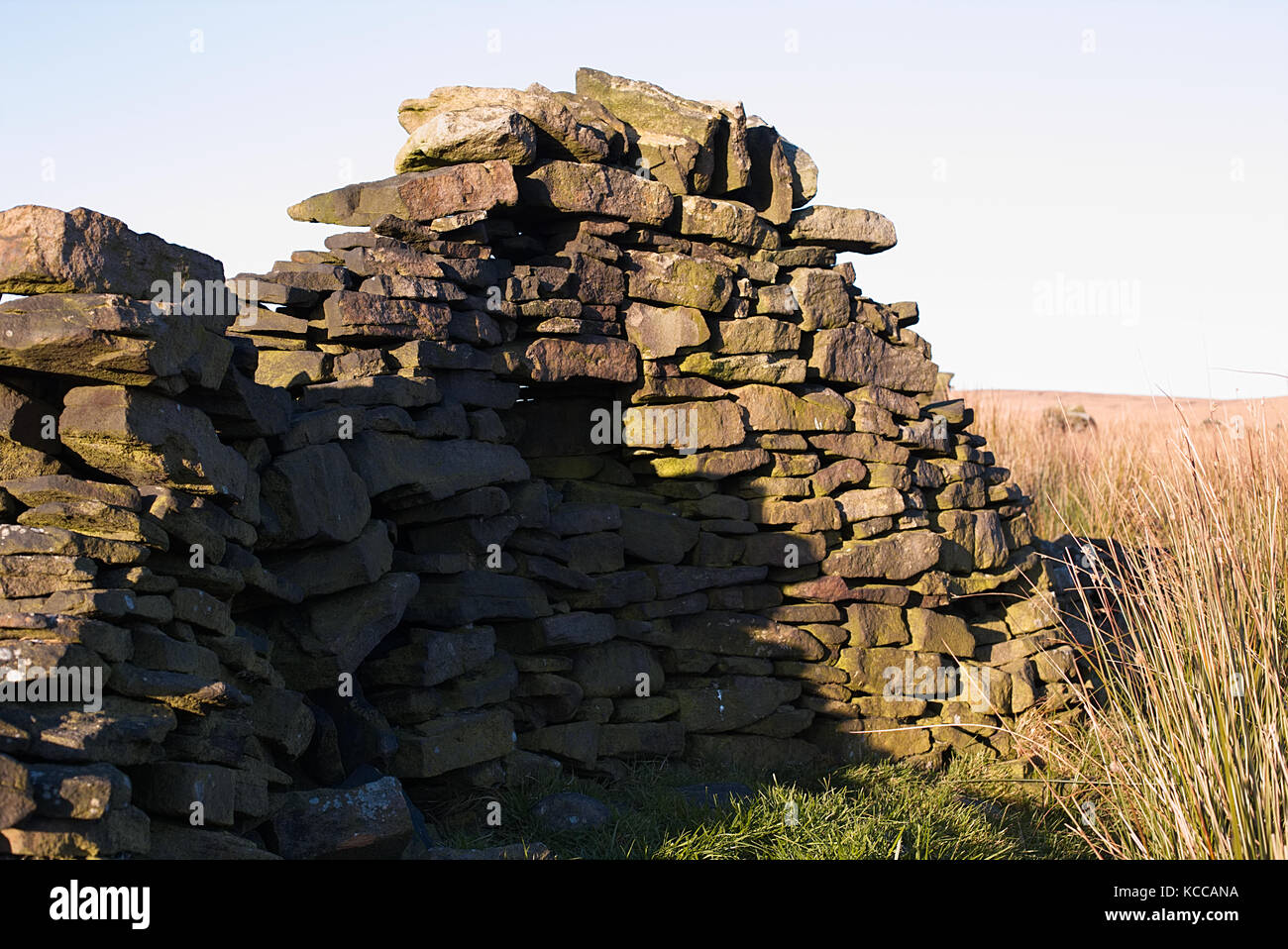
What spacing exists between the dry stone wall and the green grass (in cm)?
25

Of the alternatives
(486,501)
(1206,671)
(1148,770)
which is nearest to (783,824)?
(1148,770)

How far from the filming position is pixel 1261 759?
164 inches

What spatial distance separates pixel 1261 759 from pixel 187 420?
4052 millimetres

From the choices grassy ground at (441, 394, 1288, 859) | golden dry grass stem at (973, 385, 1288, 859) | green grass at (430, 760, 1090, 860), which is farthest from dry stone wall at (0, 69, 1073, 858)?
golden dry grass stem at (973, 385, 1288, 859)

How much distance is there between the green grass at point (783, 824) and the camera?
5.35m

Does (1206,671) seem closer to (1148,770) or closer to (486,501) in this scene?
(1148,770)

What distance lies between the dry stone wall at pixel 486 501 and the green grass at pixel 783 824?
0.25 meters

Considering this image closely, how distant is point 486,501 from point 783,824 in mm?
2213

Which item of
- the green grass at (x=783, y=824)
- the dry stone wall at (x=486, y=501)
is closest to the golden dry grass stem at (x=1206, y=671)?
the green grass at (x=783, y=824)

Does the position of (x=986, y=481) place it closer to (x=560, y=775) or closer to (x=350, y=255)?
(x=560, y=775)

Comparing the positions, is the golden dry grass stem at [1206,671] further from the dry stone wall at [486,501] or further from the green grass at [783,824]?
the dry stone wall at [486,501]

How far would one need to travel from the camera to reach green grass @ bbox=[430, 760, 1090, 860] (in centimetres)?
535

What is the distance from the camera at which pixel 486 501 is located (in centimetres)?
639
